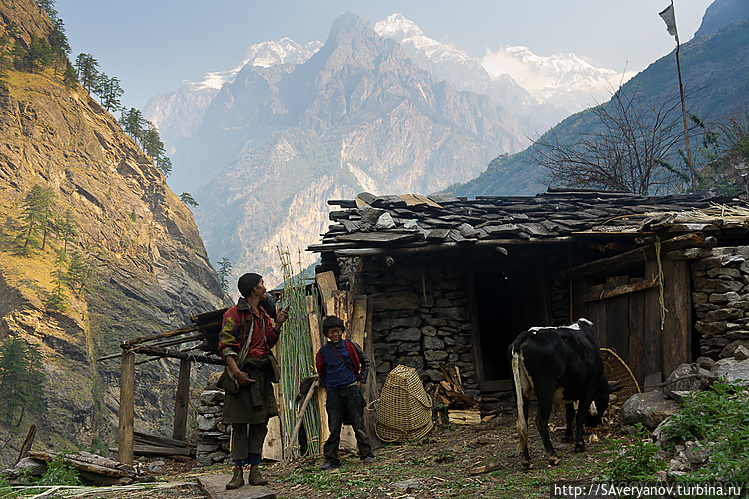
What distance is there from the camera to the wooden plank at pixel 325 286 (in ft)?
24.8

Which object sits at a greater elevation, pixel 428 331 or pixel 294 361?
pixel 428 331

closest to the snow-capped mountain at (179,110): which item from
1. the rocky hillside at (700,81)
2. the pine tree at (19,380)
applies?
the rocky hillside at (700,81)

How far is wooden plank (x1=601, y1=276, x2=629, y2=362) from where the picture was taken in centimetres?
675

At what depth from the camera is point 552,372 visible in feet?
15.0

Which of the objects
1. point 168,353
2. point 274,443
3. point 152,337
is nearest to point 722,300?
point 274,443

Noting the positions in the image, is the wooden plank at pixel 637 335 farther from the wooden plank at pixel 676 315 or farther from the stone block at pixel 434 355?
the stone block at pixel 434 355

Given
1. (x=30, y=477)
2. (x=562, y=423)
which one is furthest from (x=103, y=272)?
(x=562, y=423)

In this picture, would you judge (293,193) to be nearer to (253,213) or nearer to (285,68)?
(253,213)

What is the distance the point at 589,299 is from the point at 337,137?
428ft

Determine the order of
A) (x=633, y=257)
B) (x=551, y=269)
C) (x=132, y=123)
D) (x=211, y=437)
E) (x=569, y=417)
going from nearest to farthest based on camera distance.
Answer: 1. (x=569, y=417)
2. (x=633, y=257)
3. (x=211, y=437)
4. (x=551, y=269)
5. (x=132, y=123)

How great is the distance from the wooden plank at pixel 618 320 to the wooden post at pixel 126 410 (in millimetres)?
7479

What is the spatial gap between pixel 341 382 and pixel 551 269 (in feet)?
15.8

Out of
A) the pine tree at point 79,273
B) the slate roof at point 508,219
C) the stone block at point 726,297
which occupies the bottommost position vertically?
the stone block at point 726,297

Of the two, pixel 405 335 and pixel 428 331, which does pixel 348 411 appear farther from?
pixel 428 331
